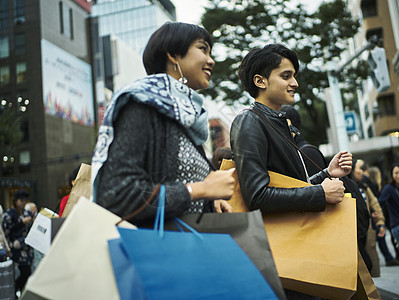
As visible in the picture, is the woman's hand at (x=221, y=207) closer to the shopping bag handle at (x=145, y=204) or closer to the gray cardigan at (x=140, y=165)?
the gray cardigan at (x=140, y=165)

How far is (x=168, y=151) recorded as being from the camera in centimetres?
165

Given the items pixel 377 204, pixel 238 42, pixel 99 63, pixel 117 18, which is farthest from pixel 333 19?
pixel 117 18

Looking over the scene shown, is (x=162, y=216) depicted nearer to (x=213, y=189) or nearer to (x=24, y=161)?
(x=213, y=189)

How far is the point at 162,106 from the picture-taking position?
1.61m

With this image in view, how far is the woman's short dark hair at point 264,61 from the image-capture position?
2631 mm

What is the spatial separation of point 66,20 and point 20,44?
18.7 ft

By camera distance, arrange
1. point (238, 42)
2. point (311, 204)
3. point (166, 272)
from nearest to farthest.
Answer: point (166, 272)
point (311, 204)
point (238, 42)

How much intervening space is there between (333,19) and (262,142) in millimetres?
16707

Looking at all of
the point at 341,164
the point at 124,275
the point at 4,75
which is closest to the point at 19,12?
the point at 4,75

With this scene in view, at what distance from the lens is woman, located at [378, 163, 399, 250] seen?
6685 millimetres

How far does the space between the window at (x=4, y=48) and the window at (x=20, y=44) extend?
0.51 m

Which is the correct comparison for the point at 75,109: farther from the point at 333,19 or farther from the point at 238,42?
the point at 333,19

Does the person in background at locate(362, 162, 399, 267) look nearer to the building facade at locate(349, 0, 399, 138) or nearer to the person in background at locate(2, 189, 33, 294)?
the person in background at locate(2, 189, 33, 294)

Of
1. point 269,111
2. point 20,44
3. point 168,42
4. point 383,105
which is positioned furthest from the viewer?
point 383,105
